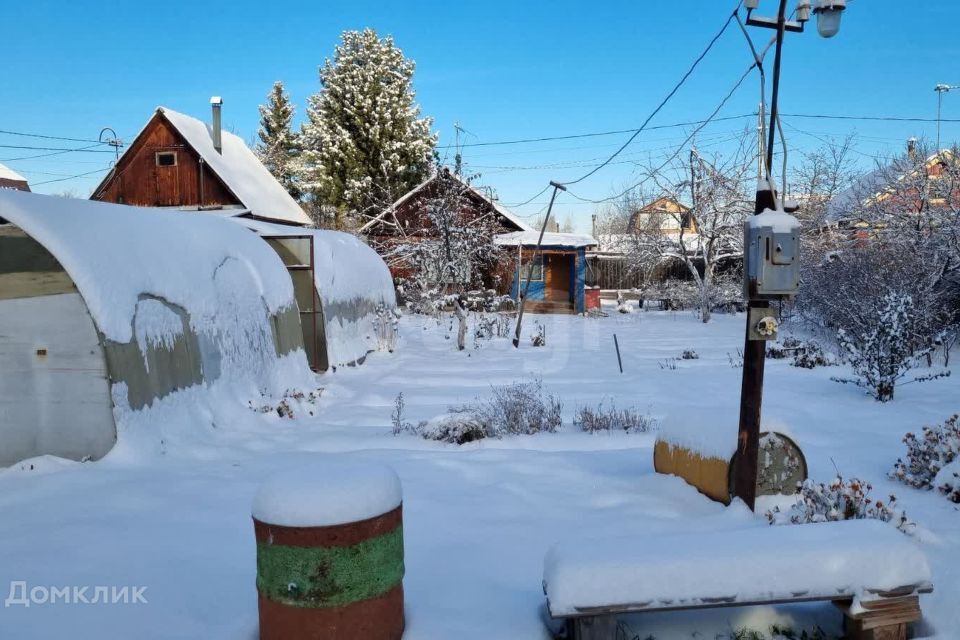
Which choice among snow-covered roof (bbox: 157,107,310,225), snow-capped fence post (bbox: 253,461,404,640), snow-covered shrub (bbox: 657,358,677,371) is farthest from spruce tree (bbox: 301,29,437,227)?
snow-capped fence post (bbox: 253,461,404,640)

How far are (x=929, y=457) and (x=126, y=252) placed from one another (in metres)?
8.38

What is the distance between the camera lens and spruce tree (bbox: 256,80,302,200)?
41250 millimetres

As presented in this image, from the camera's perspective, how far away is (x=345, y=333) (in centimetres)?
1384

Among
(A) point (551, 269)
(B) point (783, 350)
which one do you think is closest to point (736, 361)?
(B) point (783, 350)

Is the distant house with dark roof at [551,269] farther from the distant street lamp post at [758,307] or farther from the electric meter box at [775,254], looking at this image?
the electric meter box at [775,254]

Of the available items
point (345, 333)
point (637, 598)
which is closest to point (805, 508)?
point (637, 598)

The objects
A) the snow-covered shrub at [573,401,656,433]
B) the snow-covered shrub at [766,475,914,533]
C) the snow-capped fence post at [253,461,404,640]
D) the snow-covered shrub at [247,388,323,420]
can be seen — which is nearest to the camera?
the snow-capped fence post at [253,461,404,640]

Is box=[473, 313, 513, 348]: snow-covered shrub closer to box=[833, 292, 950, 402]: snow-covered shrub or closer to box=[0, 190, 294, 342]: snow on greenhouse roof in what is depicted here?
box=[0, 190, 294, 342]: snow on greenhouse roof

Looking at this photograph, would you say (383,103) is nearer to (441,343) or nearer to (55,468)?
(441,343)

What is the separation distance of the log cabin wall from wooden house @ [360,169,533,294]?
599cm

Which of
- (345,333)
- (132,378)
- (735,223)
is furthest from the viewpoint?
(735,223)

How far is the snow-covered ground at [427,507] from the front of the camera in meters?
3.49

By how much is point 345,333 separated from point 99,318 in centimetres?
742

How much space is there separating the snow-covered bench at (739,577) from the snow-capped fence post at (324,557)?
2.74 ft
